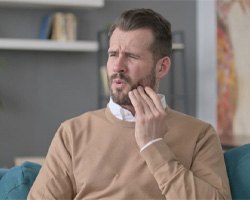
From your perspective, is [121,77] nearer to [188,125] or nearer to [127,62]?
[127,62]

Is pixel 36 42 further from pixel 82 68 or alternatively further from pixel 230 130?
pixel 230 130

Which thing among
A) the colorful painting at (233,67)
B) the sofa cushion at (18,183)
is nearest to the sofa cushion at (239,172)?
the sofa cushion at (18,183)

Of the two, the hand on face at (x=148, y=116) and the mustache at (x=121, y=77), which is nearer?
the hand on face at (x=148, y=116)

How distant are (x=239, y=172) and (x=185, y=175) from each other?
204mm

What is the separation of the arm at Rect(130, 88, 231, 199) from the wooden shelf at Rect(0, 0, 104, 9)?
2.64 metres

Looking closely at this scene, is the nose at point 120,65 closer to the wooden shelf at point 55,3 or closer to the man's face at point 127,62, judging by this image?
the man's face at point 127,62

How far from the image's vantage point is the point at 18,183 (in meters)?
1.57

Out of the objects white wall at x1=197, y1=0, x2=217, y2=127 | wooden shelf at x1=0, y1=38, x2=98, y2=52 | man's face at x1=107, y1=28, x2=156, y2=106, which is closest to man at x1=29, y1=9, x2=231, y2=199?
man's face at x1=107, y1=28, x2=156, y2=106

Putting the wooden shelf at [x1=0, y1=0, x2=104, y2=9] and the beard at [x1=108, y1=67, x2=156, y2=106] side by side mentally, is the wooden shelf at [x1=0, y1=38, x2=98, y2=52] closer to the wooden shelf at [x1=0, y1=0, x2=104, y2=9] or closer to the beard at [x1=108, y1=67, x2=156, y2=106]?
the wooden shelf at [x1=0, y1=0, x2=104, y2=9]

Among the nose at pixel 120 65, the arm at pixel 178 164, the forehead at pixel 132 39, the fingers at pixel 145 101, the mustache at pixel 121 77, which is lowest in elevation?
the arm at pixel 178 164

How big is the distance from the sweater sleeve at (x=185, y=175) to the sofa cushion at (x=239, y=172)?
48 mm

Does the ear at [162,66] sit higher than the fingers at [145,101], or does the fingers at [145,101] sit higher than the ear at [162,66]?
the ear at [162,66]

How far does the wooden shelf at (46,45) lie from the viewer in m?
3.96

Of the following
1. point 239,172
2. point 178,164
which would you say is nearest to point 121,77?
point 178,164
